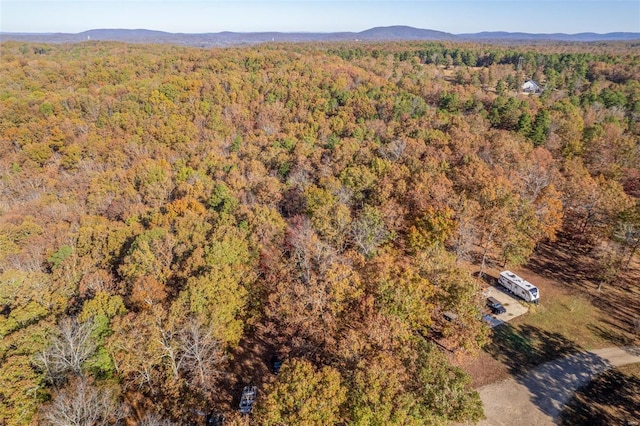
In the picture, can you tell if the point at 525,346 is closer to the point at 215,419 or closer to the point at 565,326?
the point at 565,326

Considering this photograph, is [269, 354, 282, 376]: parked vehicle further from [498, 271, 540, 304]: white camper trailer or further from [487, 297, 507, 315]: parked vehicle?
[498, 271, 540, 304]: white camper trailer

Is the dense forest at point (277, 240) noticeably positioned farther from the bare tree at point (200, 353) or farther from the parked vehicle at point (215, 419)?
the parked vehicle at point (215, 419)

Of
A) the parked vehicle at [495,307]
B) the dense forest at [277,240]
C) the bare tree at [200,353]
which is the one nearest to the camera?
the dense forest at [277,240]

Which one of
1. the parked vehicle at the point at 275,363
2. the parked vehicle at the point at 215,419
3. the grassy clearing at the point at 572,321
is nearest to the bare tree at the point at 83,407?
the parked vehicle at the point at 215,419

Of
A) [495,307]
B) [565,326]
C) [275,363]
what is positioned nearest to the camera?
[275,363]

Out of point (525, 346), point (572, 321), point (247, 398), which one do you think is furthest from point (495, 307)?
point (247, 398)
